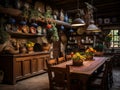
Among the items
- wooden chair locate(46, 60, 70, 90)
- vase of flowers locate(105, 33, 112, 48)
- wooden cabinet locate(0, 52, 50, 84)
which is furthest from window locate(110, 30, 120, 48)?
wooden chair locate(46, 60, 70, 90)

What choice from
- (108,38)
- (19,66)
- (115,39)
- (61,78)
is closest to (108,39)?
(108,38)

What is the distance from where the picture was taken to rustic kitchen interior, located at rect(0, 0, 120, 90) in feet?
9.83

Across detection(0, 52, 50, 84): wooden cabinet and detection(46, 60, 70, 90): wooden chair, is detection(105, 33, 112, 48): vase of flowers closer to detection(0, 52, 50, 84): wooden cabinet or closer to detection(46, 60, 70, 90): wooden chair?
detection(0, 52, 50, 84): wooden cabinet

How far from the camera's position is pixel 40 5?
19.7ft

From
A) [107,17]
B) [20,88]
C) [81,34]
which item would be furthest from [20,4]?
[107,17]

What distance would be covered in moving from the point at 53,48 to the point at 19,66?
3114 mm

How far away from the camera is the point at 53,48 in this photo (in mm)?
7625

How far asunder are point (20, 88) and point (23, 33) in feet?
7.09

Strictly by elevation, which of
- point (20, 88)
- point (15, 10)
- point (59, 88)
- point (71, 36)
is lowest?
point (20, 88)

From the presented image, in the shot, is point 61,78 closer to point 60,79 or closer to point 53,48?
point 60,79

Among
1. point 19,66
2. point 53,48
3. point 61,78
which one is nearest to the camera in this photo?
point 61,78

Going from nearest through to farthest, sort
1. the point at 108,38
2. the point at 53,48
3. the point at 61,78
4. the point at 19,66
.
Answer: the point at 61,78, the point at 19,66, the point at 53,48, the point at 108,38

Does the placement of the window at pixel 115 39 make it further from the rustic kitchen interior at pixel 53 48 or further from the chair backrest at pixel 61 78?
the chair backrest at pixel 61 78

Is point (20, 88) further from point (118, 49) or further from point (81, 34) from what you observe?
point (118, 49)
